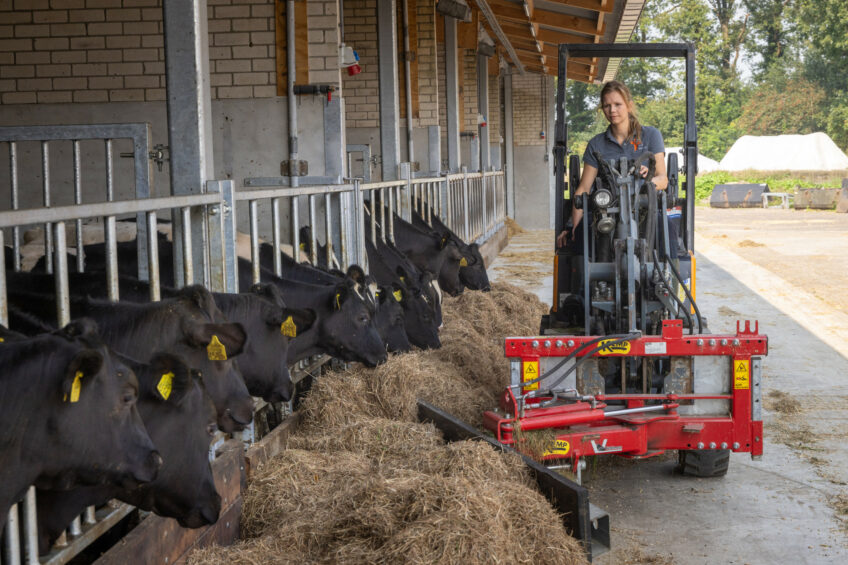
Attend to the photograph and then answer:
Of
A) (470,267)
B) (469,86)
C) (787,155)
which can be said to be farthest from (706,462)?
(787,155)

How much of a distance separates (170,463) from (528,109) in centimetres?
2623

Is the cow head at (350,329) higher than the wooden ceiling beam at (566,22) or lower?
lower

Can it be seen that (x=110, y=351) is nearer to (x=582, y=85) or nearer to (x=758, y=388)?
(x=758, y=388)

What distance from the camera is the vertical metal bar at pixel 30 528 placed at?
9.68 ft

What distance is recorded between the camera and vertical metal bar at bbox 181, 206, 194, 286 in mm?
4293

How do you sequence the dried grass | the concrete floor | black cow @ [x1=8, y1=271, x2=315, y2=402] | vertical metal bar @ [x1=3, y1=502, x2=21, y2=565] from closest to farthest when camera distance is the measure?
vertical metal bar @ [x1=3, y1=502, x2=21, y2=565], black cow @ [x1=8, y1=271, x2=315, y2=402], the concrete floor, the dried grass

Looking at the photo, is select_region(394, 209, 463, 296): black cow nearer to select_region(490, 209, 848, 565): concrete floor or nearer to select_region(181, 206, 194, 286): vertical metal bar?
select_region(490, 209, 848, 565): concrete floor

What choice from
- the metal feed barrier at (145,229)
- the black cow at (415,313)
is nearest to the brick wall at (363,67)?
the metal feed barrier at (145,229)

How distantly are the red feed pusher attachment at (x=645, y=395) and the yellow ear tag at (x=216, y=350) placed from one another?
5.78 ft

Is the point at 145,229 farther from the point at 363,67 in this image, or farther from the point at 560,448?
the point at 363,67

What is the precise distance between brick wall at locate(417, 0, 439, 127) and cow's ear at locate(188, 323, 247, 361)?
37.0 feet

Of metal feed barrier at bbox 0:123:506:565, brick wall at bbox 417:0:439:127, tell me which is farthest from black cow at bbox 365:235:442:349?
brick wall at bbox 417:0:439:127

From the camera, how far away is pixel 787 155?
5022 cm

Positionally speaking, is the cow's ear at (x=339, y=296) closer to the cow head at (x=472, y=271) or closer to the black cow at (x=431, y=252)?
the black cow at (x=431, y=252)
